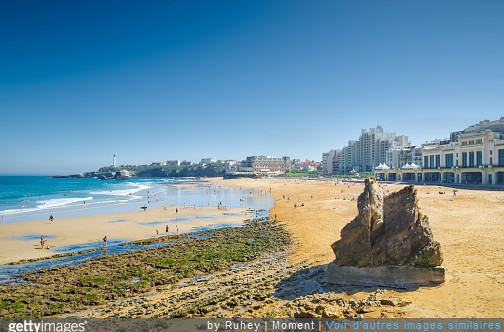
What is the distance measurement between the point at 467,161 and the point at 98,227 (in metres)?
64.1

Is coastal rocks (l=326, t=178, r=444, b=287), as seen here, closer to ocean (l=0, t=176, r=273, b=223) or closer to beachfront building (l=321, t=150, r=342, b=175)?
ocean (l=0, t=176, r=273, b=223)

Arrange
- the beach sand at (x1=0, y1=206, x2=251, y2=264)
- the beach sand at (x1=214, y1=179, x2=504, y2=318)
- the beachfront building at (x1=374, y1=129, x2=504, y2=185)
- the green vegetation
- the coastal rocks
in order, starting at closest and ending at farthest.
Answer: the beach sand at (x1=214, y1=179, x2=504, y2=318)
the coastal rocks
the green vegetation
the beach sand at (x1=0, y1=206, x2=251, y2=264)
the beachfront building at (x1=374, y1=129, x2=504, y2=185)

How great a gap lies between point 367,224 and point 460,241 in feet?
28.6

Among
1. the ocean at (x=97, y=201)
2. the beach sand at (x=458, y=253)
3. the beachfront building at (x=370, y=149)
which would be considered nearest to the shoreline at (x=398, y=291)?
the beach sand at (x=458, y=253)

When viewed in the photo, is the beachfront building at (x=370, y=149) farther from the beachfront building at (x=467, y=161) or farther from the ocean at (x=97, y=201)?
the ocean at (x=97, y=201)

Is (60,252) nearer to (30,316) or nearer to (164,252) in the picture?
(164,252)

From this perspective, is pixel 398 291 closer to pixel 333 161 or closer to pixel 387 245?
pixel 387 245

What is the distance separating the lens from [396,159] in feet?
407

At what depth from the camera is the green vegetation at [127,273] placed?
13297 millimetres

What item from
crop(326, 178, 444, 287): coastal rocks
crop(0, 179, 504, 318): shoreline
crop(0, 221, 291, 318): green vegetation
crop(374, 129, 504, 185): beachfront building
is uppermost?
crop(374, 129, 504, 185): beachfront building

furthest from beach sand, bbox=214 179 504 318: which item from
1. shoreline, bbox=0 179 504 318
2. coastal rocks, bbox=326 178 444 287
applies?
coastal rocks, bbox=326 178 444 287

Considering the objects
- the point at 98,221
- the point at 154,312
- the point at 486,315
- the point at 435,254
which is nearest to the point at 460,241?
the point at 435,254

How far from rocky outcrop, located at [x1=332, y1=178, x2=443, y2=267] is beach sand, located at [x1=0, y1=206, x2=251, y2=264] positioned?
19.8m

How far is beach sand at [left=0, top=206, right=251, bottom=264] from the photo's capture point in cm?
2400
